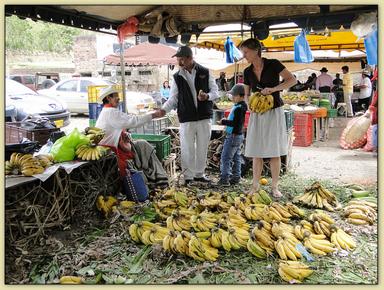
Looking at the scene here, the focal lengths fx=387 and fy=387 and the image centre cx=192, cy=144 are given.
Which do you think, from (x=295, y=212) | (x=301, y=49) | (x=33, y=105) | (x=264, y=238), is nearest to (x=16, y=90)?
(x=33, y=105)

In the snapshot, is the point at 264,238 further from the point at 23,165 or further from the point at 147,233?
the point at 23,165

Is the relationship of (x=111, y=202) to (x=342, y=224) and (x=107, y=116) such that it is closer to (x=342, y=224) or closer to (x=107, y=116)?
(x=107, y=116)

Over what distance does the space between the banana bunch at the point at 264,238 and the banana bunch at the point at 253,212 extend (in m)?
0.49

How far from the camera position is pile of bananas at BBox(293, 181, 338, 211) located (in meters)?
4.73

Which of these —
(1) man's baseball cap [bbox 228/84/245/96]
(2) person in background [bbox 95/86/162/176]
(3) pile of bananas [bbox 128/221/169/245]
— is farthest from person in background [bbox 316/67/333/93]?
(3) pile of bananas [bbox 128/221/169/245]

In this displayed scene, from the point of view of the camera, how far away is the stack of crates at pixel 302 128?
9.04 m

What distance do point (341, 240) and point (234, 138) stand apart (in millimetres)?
2419

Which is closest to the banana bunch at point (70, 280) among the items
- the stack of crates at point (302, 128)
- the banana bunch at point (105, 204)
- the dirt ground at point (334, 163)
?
the banana bunch at point (105, 204)

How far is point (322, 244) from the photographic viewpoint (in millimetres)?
3518

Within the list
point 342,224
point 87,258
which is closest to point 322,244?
point 342,224

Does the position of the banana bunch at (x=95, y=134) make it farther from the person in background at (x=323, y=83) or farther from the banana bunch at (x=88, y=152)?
the person in background at (x=323, y=83)

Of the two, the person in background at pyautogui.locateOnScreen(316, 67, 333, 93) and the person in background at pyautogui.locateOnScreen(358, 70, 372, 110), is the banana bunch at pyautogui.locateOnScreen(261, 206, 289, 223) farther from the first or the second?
the person in background at pyautogui.locateOnScreen(316, 67, 333, 93)

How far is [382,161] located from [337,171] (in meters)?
3.92

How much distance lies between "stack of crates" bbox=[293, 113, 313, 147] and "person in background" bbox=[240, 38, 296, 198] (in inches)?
170
